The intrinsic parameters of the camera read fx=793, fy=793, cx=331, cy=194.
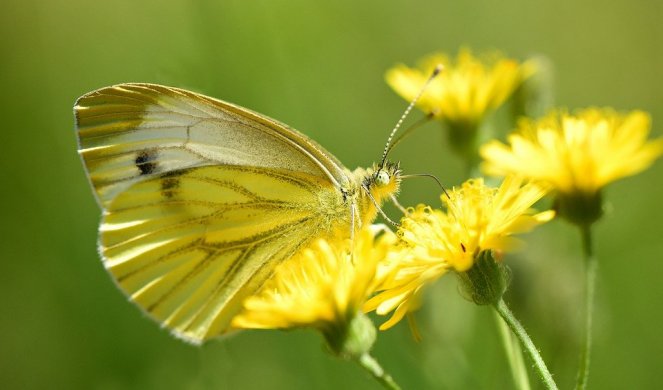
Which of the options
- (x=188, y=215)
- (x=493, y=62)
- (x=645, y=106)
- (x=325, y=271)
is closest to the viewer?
(x=325, y=271)

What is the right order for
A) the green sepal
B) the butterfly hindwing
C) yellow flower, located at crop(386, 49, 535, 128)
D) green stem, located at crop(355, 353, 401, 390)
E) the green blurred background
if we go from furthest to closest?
1. yellow flower, located at crop(386, 49, 535, 128)
2. the green blurred background
3. the butterfly hindwing
4. the green sepal
5. green stem, located at crop(355, 353, 401, 390)

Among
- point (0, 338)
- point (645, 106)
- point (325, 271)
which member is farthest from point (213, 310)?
point (645, 106)

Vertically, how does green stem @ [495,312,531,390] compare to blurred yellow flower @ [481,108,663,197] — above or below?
below

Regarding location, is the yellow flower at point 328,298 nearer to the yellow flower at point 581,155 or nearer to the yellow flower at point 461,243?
the yellow flower at point 461,243

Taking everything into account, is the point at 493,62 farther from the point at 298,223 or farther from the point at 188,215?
the point at 188,215

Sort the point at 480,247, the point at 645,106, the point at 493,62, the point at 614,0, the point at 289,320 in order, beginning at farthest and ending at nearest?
1. the point at 614,0
2. the point at 645,106
3. the point at 493,62
4. the point at 480,247
5. the point at 289,320

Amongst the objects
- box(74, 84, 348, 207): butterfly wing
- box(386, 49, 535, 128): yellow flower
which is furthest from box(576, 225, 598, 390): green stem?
box(386, 49, 535, 128): yellow flower

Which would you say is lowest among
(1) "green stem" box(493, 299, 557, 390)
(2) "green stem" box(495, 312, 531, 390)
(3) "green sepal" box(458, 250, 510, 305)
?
(2) "green stem" box(495, 312, 531, 390)

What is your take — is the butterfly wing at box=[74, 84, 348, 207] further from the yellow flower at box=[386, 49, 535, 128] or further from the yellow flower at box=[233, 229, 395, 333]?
the yellow flower at box=[233, 229, 395, 333]
